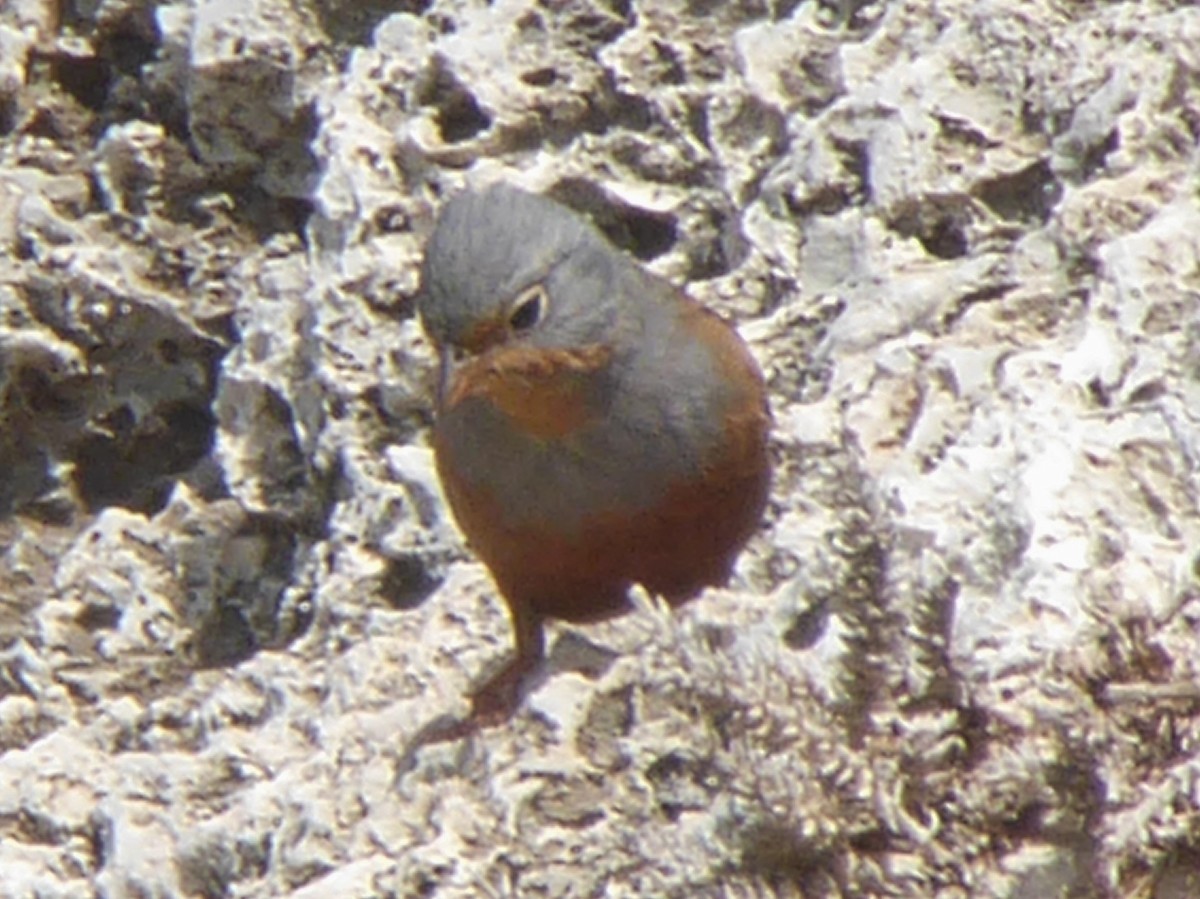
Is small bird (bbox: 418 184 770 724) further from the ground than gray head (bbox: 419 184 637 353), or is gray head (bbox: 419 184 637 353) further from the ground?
gray head (bbox: 419 184 637 353)

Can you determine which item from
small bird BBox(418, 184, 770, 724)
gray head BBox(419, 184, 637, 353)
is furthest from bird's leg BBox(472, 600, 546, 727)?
gray head BBox(419, 184, 637, 353)

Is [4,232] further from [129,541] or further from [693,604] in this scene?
[693,604]

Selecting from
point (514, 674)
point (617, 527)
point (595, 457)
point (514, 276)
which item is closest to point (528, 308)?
point (514, 276)

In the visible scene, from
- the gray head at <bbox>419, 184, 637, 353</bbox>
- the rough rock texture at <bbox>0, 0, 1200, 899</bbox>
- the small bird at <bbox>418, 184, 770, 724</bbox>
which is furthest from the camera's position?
the small bird at <bbox>418, 184, 770, 724</bbox>

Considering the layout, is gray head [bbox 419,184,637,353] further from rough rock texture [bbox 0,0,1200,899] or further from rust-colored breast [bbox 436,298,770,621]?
rough rock texture [bbox 0,0,1200,899]

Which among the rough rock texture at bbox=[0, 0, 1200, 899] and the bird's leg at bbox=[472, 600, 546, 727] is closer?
the rough rock texture at bbox=[0, 0, 1200, 899]

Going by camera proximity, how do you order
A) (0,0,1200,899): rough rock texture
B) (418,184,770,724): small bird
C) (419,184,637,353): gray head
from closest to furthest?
(0,0,1200,899): rough rock texture < (419,184,637,353): gray head < (418,184,770,724): small bird

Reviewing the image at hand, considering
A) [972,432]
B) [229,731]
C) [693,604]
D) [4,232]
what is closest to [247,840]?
[229,731]
